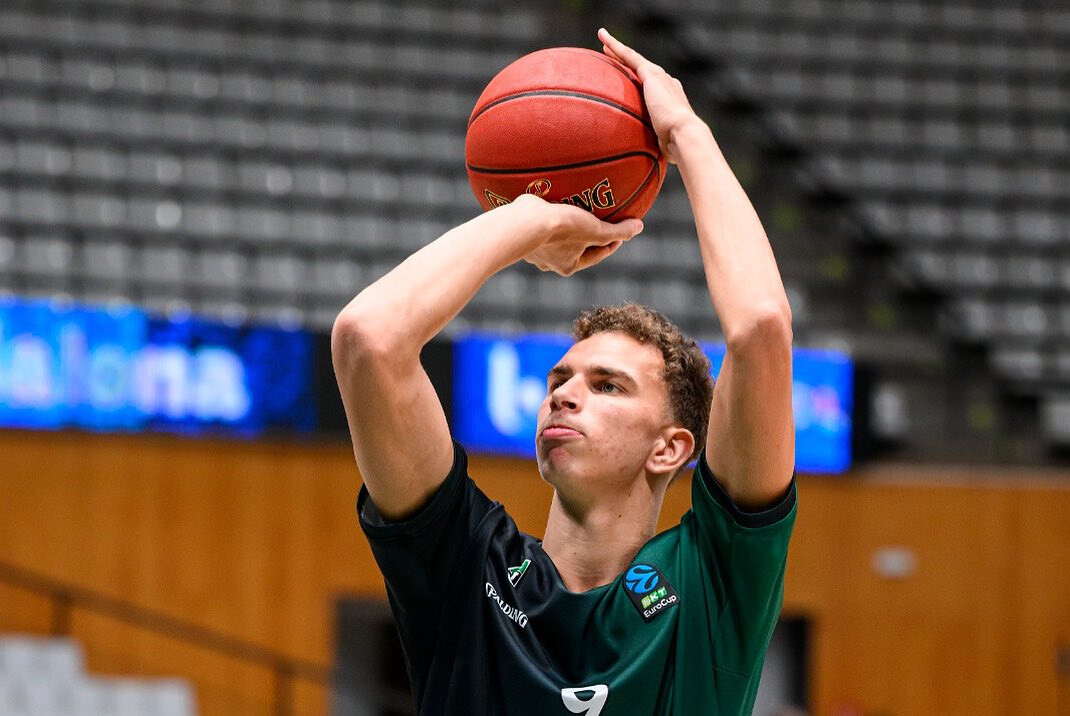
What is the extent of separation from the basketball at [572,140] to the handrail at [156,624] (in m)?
6.05

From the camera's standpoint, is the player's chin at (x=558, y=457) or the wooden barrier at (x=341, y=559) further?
the wooden barrier at (x=341, y=559)

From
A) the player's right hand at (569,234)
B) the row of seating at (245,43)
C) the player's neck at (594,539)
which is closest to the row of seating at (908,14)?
the row of seating at (245,43)

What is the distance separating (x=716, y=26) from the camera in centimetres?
1090

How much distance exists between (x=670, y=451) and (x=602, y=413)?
0.46ft

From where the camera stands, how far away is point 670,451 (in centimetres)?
230

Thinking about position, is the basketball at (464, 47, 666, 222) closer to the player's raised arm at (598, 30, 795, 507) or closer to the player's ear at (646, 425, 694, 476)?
the player's raised arm at (598, 30, 795, 507)

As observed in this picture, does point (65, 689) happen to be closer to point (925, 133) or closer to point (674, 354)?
point (674, 354)

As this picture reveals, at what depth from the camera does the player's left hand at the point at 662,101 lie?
228 cm

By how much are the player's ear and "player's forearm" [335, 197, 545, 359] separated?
37cm

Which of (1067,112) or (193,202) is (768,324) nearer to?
(193,202)

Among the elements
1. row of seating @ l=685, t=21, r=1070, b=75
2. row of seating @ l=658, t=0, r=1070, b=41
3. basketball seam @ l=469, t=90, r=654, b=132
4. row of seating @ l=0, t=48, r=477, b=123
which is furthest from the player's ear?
row of seating @ l=658, t=0, r=1070, b=41

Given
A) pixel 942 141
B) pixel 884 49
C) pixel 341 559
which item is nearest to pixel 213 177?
pixel 341 559

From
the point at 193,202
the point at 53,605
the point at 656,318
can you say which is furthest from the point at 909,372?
the point at 656,318

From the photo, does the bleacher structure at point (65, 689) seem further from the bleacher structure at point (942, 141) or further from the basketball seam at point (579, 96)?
the basketball seam at point (579, 96)
